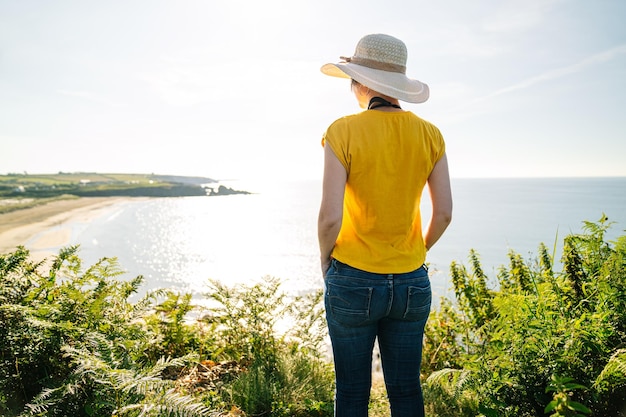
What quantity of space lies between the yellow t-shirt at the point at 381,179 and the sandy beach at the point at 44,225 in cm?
2295

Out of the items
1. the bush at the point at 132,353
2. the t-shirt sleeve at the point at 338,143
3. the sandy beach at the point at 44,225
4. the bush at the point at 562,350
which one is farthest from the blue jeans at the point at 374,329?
the sandy beach at the point at 44,225

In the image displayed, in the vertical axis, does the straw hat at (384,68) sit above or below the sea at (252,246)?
above

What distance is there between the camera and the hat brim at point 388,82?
199 cm

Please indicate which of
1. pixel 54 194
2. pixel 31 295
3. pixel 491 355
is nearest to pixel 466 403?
pixel 491 355

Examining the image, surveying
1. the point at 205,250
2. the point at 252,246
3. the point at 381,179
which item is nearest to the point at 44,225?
the point at 205,250

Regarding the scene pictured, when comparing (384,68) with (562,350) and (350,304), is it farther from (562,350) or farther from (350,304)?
(562,350)

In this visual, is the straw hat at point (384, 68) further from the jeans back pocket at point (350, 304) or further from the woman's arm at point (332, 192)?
the jeans back pocket at point (350, 304)

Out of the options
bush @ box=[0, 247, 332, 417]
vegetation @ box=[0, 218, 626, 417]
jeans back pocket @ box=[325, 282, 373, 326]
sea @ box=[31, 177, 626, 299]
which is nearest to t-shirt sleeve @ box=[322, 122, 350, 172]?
jeans back pocket @ box=[325, 282, 373, 326]

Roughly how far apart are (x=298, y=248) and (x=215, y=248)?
9.60 m

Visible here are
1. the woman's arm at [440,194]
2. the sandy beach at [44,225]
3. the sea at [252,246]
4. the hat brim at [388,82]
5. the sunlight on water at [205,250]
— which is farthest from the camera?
the sandy beach at [44,225]

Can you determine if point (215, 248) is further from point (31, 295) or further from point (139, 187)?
point (139, 187)

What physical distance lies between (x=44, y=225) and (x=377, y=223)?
171 feet

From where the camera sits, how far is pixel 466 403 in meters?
3.08

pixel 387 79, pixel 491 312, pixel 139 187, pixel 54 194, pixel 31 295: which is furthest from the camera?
pixel 139 187
